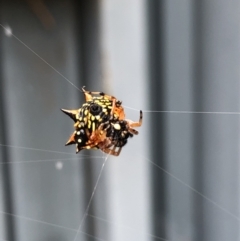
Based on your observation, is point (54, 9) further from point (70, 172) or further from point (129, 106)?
point (70, 172)

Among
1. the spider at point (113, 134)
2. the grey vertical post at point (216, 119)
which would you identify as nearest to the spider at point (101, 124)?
the spider at point (113, 134)

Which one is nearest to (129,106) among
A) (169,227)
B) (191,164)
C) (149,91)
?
(149,91)

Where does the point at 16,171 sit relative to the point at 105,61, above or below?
below

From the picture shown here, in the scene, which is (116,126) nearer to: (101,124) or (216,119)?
(101,124)

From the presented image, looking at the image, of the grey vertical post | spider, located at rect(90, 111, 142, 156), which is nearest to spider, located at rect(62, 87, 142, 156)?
spider, located at rect(90, 111, 142, 156)

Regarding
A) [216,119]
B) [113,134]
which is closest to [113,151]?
[113,134]

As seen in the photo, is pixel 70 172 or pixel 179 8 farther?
pixel 70 172
